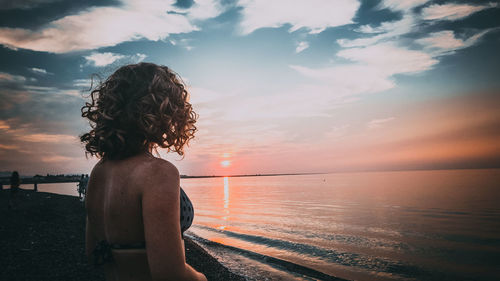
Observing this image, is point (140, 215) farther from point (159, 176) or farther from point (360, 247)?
point (360, 247)

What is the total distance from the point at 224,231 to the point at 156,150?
20648mm

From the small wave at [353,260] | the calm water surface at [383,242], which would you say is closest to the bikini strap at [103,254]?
the calm water surface at [383,242]

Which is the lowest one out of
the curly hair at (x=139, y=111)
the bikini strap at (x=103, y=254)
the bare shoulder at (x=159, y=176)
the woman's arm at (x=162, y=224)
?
the bikini strap at (x=103, y=254)

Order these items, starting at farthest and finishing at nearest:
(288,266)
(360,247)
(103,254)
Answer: (360,247), (288,266), (103,254)

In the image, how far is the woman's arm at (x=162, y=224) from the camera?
4.11 feet

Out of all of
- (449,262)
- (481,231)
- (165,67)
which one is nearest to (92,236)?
(165,67)

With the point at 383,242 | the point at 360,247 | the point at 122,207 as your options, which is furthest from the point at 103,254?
the point at 383,242

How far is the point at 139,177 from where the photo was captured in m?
1.34

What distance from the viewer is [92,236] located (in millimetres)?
1859

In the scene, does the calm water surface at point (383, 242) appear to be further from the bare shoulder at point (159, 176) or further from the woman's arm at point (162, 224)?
the bare shoulder at point (159, 176)

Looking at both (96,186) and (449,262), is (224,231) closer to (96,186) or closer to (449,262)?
(449,262)

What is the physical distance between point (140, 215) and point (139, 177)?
22 centimetres

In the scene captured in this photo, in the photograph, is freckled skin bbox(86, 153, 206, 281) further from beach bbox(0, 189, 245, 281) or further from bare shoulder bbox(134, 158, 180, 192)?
beach bbox(0, 189, 245, 281)

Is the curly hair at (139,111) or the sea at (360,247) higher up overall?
the curly hair at (139,111)
